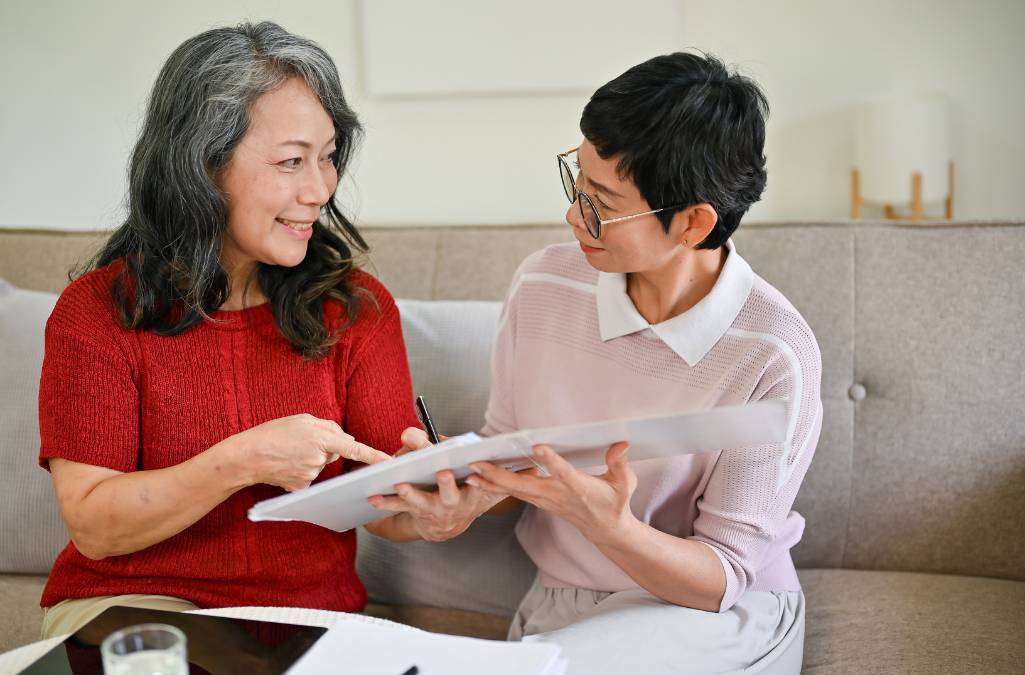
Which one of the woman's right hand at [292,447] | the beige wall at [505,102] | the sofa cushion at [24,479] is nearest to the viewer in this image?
the woman's right hand at [292,447]

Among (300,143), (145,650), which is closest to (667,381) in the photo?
(300,143)

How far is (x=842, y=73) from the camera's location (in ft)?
9.06

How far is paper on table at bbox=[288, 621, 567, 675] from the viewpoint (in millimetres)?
979

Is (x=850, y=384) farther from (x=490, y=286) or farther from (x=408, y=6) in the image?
(x=408, y=6)

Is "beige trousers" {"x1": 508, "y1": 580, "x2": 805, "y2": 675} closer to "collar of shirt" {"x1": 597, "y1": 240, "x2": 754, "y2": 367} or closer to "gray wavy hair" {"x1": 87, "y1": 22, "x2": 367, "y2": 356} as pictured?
"collar of shirt" {"x1": 597, "y1": 240, "x2": 754, "y2": 367}

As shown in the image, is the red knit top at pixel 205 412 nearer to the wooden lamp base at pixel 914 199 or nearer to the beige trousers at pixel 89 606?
the beige trousers at pixel 89 606

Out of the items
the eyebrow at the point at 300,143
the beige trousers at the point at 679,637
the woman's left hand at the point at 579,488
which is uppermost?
the eyebrow at the point at 300,143

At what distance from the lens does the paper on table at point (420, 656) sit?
98 centimetres

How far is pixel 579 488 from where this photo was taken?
1181mm

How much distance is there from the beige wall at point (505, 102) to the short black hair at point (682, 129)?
147 centimetres

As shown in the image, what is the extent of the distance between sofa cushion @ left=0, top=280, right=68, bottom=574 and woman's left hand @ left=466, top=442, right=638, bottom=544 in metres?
1.05

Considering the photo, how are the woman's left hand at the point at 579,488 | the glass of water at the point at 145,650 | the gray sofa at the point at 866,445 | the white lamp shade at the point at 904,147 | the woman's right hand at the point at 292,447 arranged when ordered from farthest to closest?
the white lamp shade at the point at 904,147 → the gray sofa at the point at 866,445 → the woman's right hand at the point at 292,447 → the woman's left hand at the point at 579,488 → the glass of water at the point at 145,650

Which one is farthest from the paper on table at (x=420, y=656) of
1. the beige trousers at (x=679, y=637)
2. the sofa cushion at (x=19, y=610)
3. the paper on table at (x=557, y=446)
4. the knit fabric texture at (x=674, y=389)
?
→ the sofa cushion at (x=19, y=610)

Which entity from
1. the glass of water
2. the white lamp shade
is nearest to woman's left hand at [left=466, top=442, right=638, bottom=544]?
the glass of water
